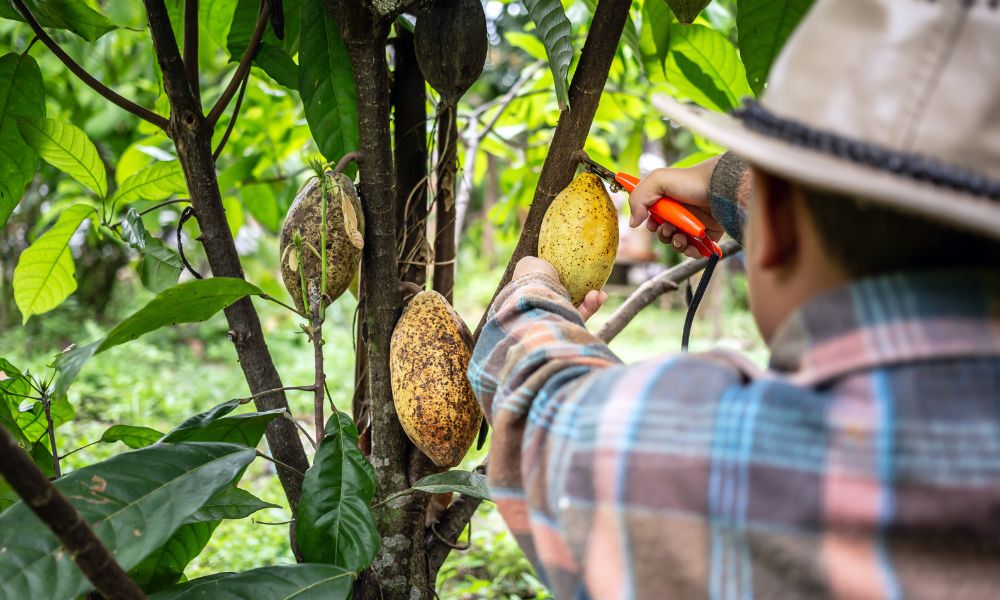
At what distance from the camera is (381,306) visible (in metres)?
0.99

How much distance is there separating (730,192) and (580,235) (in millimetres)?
183

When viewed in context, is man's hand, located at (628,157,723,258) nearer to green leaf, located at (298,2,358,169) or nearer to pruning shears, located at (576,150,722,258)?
pruning shears, located at (576,150,722,258)

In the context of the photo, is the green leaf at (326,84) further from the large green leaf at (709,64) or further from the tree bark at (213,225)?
the large green leaf at (709,64)

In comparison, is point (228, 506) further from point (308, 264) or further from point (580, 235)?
point (580, 235)

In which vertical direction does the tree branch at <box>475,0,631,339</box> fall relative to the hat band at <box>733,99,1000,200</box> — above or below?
above

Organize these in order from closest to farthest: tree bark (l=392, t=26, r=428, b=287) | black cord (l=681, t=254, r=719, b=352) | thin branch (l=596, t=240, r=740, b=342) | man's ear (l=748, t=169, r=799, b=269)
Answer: man's ear (l=748, t=169, r=799, b=269)
black cord (l=681, t=254, r=719, b=352)
tree bark (l=392, t=26, r=428, b=287)
thin branch (l=596, t=240, r=740, b=342)

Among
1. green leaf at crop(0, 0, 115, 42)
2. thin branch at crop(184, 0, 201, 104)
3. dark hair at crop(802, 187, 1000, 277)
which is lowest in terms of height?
dark hair at crop(802, 187, 1000, 277)

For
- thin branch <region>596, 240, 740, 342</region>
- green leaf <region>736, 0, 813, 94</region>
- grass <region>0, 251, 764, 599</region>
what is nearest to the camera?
green leaf <region>736, 0, 813, 94</region>

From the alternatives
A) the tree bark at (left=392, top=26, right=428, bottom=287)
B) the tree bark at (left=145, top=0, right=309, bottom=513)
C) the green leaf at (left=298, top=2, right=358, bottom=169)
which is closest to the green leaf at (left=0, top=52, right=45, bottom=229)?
the tree bark at (left=145, top=0, right=309, bottom=513)

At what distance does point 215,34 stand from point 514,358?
968 mm

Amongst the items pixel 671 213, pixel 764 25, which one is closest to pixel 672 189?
pixel 671 213

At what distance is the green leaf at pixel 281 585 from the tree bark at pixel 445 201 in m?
0.46

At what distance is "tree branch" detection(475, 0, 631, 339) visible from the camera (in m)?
0.93

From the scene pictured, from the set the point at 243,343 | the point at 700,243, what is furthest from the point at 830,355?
the point at 243,343
